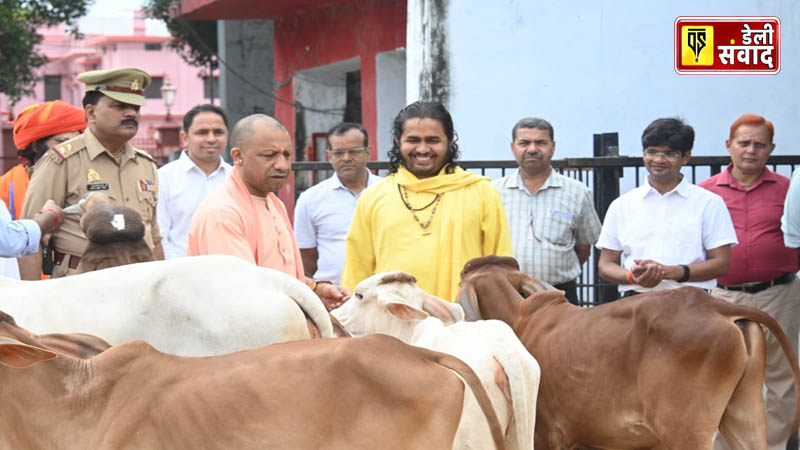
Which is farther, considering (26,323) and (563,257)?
(563,257)

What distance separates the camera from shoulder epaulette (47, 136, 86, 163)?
5070 millimetres

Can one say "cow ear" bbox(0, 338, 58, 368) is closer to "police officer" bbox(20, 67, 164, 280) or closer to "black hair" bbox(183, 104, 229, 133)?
"police officer" bbox(20, 67, 164, 280)

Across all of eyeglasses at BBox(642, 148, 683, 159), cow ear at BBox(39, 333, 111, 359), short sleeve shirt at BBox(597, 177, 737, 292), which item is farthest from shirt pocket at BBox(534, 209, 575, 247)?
cow ear at BBox(39, 333, 111, 359)

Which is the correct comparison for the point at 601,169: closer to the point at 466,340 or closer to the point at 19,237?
the point at 466,340

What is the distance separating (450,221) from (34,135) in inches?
92.4

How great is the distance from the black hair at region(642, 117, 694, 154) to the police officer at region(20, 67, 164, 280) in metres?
2.76

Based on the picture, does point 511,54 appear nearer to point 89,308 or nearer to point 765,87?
point 765,87

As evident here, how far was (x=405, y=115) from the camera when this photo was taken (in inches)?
194

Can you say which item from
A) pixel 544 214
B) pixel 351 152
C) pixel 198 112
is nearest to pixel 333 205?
pixel 351 152

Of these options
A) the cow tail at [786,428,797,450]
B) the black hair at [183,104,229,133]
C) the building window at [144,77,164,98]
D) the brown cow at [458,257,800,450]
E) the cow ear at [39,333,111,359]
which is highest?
the building window at [144,77,164,98]

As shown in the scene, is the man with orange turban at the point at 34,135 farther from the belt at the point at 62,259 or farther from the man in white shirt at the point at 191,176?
the man in white shirt at the point at 191,176

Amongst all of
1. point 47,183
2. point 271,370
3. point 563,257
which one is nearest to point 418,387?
point 271,370

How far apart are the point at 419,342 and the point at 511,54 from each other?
5.98 m

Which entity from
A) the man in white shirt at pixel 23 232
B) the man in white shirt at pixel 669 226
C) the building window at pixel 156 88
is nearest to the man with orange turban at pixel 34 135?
the man in white shirt at pixel 23 232
